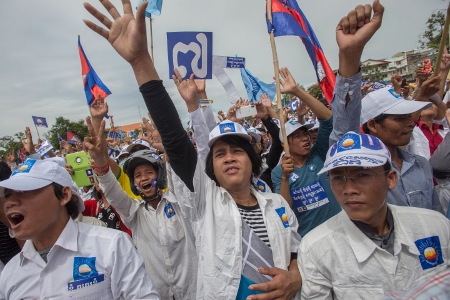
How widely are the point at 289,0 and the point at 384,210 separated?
2.85m

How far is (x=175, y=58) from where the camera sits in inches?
101

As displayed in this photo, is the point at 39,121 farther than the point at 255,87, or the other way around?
the point at 39,121

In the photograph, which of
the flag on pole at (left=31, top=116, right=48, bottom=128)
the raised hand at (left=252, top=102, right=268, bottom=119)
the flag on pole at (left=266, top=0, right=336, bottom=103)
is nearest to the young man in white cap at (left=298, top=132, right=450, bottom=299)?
the flag on pole at (left=266, top=0, right=336, bottom=103)

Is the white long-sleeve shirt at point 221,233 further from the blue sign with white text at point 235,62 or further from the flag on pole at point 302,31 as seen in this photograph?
the blue sign with white text at point 235,62

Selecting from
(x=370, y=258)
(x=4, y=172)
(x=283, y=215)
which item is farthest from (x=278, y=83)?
(x=4, y=172)

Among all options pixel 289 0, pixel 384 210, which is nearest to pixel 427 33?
pixel 289 0

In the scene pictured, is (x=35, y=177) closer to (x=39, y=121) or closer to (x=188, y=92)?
(x=188, y=92)

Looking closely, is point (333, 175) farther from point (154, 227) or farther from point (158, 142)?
point (158, 142)

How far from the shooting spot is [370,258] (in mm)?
1462

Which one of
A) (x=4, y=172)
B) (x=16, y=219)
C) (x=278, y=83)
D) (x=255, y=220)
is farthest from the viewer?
(x=278, y=83)

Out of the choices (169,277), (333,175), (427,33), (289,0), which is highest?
(427,33)

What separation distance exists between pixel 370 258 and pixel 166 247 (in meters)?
1.57

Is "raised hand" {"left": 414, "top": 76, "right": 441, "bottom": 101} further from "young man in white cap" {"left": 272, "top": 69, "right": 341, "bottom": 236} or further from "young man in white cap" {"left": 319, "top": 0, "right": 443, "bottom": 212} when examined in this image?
"young man in white cap" {"left": 272, "top": 69, "right": 341, "bottom": 236}

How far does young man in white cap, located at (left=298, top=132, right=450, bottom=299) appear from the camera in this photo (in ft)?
4.73
